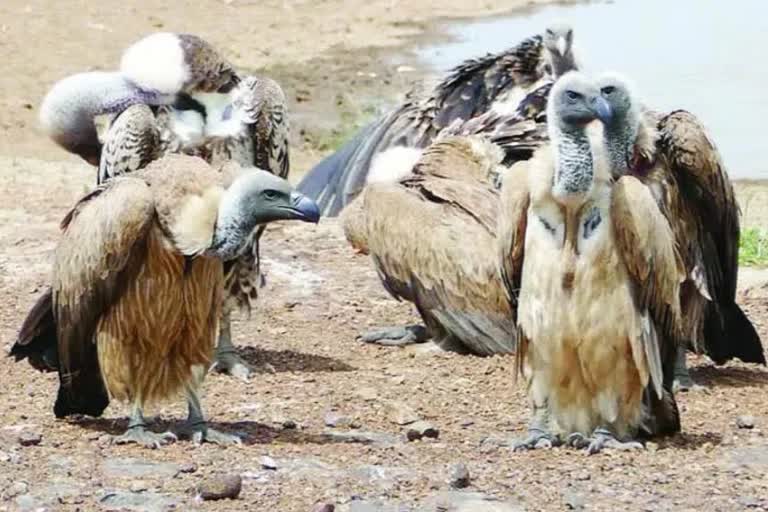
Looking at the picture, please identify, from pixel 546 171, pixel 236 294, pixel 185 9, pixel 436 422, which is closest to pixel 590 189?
pixel 546 171

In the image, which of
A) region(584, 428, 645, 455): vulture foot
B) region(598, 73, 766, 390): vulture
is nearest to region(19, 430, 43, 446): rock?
region(584, 428, 645, 455): vulture foot

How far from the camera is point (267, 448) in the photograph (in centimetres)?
642

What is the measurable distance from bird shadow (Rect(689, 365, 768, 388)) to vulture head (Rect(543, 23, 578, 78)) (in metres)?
1.89

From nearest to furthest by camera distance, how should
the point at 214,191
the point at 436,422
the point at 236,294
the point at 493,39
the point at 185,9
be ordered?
the point at 214,191
the point at 436,422
the point at 236,294
the point at 493,39
the point at 185,9

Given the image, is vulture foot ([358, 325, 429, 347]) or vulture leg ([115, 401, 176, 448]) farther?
vulture foot ([358, 325, 429, 347])

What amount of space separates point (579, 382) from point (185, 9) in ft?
50.7

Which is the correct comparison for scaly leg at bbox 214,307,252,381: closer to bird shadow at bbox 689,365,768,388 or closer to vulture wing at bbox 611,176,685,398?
bird shadow at bbox 689,365,768,388

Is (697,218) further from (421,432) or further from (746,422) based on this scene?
(421,432)

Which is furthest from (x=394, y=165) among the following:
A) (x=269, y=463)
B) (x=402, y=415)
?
(x=269, y=463)

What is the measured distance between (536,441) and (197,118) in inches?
88.9

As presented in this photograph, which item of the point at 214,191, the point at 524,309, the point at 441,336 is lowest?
the point at 441,336

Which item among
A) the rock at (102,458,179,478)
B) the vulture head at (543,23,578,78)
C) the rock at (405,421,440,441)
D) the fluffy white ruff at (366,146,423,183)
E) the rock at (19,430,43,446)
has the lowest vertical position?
the rock at (405,421,440,441)

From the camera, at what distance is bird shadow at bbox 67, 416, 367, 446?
662 centimetres

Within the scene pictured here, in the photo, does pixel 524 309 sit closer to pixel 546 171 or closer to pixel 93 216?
pixel 546 171
